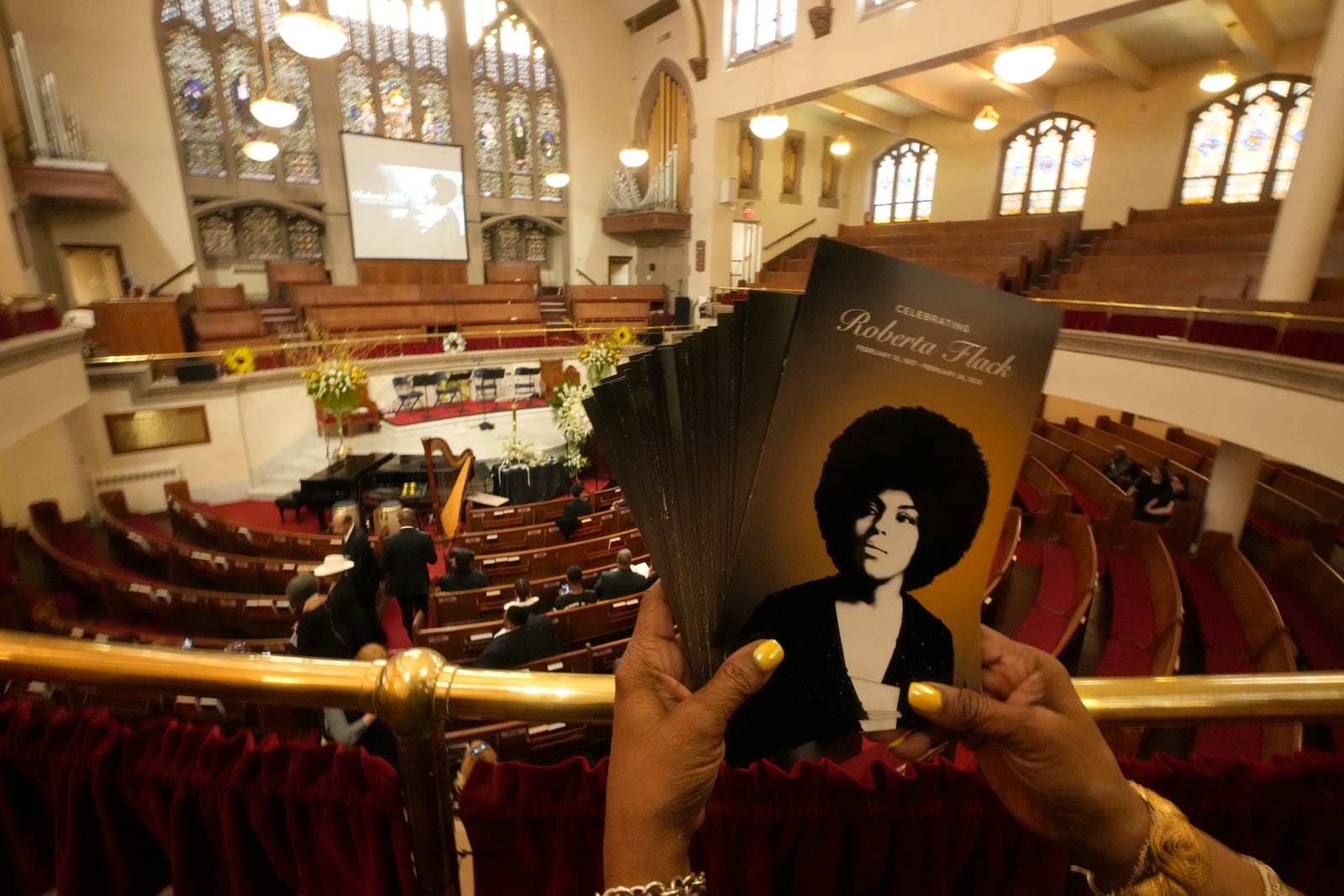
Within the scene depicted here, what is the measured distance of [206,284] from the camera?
1166 cm

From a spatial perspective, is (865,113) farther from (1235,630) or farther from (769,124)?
(1235,630)

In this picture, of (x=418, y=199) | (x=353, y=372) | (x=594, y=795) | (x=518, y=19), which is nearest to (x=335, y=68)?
(x=418, y=199)

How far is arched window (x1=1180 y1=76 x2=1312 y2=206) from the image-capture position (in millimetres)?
9898

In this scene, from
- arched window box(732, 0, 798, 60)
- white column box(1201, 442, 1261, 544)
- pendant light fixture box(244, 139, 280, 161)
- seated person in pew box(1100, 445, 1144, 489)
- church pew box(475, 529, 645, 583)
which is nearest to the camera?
church pew box(475, 529, 645, 583)

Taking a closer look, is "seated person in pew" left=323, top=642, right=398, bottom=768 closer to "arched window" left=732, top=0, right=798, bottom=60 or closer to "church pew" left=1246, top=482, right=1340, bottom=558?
"church pew" left=1246, top=482, right=1340, bottom=558

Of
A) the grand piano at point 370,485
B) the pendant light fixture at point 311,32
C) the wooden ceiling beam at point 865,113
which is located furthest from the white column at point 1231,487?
the wooden ceiling beam at point 865,113

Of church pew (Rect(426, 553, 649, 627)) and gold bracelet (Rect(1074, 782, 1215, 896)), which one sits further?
church pew (Rect(426, 553, 649, 627))

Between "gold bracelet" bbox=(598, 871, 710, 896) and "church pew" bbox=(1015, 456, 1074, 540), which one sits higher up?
"gold bracelet" bbox=(598, 871, 710, 896)

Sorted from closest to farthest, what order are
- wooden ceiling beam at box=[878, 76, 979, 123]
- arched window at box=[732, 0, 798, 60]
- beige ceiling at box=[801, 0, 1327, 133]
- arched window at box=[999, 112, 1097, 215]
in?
beige ceiling at box=[801, 0, 1327, 133] < arched window at box=[732, 0, 798, 60] < wooden ceiling beam at box=[878, 76, 979, 123] < arched window at box=[999, 112, 1097, 215]

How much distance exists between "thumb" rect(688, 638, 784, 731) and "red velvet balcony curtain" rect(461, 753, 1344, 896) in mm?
317

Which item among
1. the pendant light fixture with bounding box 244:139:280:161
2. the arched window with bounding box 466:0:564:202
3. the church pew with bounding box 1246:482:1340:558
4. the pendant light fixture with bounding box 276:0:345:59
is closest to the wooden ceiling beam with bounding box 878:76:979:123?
the arched window with bounding box 466:0:564:202

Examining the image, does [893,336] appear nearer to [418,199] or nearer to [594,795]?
[594,795]

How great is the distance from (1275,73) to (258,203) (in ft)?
60.7

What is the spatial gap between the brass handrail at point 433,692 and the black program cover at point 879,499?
0.83ft
